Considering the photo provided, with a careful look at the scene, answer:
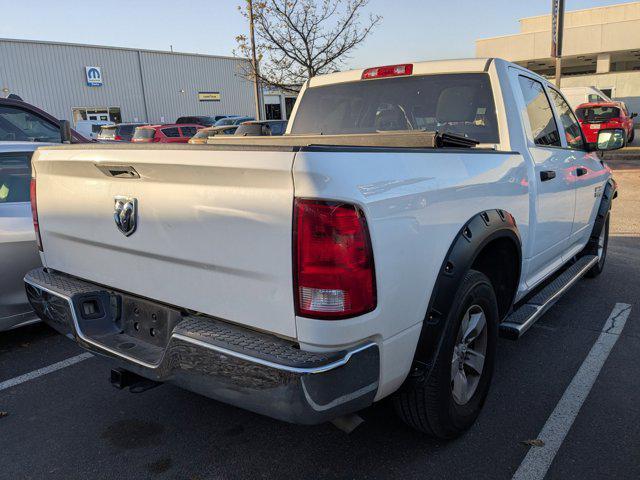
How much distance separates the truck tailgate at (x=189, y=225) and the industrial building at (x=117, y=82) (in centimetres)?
3047

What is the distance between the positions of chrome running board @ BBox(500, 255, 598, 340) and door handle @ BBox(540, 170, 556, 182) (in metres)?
0.84

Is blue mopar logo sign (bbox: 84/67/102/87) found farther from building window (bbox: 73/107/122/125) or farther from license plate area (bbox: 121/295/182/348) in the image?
license plate area (bbox: 121/295/182/348)

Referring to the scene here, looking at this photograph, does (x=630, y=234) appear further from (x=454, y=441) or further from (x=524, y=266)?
(x=454, y=441)

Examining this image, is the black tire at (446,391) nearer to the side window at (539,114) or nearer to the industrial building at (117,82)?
the side window at (539,114)

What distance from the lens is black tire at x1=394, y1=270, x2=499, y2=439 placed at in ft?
7.88

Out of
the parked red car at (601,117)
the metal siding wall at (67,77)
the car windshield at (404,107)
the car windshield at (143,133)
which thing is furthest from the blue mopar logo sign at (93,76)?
the car windshield at (404,107)

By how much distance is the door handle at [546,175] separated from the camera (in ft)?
11.2

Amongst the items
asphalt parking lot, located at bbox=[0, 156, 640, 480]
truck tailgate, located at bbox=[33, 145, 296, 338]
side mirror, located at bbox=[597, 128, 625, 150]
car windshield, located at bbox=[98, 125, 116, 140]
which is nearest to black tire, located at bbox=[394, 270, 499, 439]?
asphalt parking lot, located at bbox=[0, 156, 640, 480]

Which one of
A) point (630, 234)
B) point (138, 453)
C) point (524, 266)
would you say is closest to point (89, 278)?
point (138, 453)

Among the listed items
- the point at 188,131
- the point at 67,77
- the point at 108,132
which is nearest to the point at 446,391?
the point at 188,131

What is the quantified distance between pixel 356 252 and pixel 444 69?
233 centimetres

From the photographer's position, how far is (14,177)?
14.3ft

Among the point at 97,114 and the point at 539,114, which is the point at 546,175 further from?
the point at 97,114

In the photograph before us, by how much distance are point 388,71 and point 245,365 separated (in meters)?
2.79
